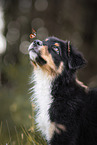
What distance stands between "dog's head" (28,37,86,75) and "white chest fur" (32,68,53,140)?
178mm

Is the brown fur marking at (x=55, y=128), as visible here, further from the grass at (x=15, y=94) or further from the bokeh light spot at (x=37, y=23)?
the bokeh light spot at (x=37, y=23)

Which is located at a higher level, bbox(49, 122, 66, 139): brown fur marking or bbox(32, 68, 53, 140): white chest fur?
bbox(32, 68, 53, 140): white chest fur

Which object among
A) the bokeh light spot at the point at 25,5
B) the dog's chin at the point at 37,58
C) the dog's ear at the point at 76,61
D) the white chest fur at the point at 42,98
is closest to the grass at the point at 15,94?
the white chest fur at the point at 42,98

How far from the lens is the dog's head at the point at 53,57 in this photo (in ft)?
12.8

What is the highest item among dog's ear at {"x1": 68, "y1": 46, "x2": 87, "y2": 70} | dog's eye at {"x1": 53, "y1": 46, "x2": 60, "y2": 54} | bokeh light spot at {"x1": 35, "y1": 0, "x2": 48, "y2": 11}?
bokeh light spot at {"x1": 35, "y1": 0, "x2": 48, "y2": 11}

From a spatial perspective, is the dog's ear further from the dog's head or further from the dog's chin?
the dog's chin

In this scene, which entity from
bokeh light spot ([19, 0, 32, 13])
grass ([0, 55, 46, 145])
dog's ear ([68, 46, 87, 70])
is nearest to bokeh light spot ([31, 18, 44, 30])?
bokeh light spot ([19, 0, 32, 13])

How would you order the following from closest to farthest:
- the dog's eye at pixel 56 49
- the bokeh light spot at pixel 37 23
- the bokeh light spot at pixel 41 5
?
1. the dog's eye at pixel 56 49
2. the bokeh light spot at pixel 37 23
3. the bokeh light spot at pixel 41 5

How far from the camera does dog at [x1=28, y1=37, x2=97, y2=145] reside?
354 cm

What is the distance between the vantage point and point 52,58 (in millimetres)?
3975

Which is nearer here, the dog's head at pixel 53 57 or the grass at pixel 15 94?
the dog's head at pixel 53 57

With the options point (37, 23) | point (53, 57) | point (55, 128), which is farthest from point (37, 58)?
point (37, 23)

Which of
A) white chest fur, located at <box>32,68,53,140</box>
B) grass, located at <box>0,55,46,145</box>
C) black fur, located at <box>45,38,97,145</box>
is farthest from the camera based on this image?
grass, located at <box>0,55,46,145</box>

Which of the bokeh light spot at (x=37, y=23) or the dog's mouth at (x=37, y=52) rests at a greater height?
the bokeh light spot at (x=37, y=23)
